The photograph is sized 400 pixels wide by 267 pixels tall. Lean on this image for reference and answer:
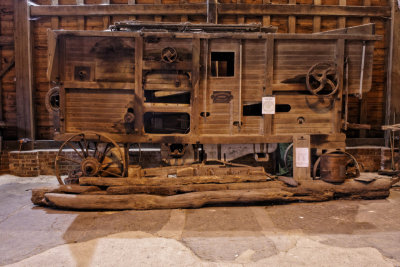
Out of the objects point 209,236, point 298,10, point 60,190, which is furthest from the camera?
point 298,10

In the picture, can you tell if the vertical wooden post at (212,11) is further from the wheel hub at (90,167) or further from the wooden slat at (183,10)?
the wheel hub at (90,167)

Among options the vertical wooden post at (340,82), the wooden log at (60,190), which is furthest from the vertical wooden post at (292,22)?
the wooden log at (60,190)

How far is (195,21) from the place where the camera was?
7.17 meters

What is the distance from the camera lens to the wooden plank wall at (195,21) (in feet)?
23.4

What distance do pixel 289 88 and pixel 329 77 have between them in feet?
3.15

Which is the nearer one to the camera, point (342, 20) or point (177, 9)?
point (177, 9)

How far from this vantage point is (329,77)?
5316 millimetres

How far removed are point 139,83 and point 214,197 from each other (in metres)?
2.88

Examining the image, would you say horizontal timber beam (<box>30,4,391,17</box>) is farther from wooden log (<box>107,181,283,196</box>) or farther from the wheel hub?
wooden log (<box>107,181,283,196</box>)

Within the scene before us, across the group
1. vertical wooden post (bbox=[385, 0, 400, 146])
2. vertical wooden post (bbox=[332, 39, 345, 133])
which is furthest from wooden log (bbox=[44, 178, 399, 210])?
vertical wooden post (bbox=[385, 0, 400, 146])

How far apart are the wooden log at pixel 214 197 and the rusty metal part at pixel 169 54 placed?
2.86m

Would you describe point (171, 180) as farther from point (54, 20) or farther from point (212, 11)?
point (54, 20)

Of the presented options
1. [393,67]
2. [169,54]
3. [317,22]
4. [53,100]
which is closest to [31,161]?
[53,100]

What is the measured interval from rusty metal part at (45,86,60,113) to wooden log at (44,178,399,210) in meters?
1.97
